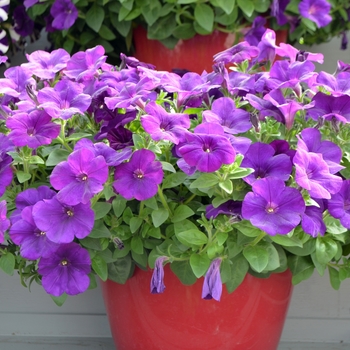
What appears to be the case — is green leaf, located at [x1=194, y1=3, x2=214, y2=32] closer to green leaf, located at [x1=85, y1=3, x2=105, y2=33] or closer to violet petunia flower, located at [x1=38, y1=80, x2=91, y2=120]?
green leaf, located at [x1=85, y1=3, x2=105, y2=33]

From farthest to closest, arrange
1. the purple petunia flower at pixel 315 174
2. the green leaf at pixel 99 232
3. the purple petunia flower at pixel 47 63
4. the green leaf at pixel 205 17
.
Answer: the green leaf at pixel 205 17 < the purple petunia flower at pixel 47 63 < the green leaf at pixel 99 232 < the purple petunia flower at pixel 315 174

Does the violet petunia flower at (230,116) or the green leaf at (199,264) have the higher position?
the violet petunia flower at (230,116)

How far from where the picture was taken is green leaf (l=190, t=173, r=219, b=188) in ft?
2.56

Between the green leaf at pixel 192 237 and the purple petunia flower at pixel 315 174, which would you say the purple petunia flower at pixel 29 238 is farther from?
the purple petunia flower at pixel 315 174

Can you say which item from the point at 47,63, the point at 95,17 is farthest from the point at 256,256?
the point at 95,17

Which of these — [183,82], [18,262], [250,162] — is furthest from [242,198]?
[18,262]

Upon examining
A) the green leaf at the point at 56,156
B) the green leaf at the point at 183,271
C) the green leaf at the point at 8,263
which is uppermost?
the green leaf at the point at 56,156

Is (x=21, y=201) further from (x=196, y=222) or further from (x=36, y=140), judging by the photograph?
(x=196, y=222)

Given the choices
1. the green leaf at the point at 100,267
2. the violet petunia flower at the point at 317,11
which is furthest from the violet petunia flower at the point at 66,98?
the violet petunia flower at the point at 317,11

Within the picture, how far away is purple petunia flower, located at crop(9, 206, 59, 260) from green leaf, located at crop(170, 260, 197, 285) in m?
0.17

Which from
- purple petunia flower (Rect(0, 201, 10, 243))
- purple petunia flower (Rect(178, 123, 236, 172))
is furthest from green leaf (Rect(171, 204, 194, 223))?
purple petunia flower (Rect(0, 201, 10, 243))

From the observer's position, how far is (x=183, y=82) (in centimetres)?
93

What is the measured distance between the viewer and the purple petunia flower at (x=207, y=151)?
2.43 ft

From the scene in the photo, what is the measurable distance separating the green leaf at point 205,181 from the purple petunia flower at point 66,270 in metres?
0.17
